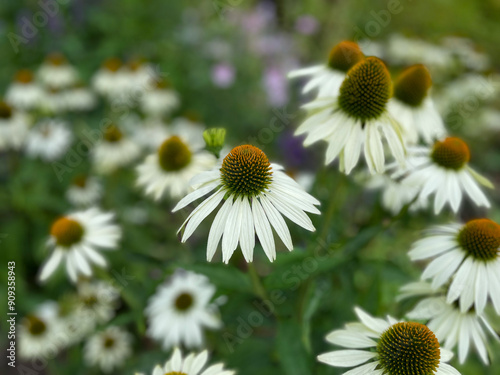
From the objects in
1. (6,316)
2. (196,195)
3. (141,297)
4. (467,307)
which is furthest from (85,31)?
(467,307)

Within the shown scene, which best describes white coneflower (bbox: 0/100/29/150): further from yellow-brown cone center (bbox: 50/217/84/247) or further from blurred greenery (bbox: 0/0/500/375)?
yellow-brown cone center (bbox: 50/217/84/247)

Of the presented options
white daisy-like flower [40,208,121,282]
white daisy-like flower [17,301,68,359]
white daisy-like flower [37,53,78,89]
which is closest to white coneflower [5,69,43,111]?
white daisy-like flower [37,53,78,89]

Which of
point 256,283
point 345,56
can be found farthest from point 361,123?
point 256,283

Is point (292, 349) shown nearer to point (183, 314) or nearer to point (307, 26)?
point (183, 314)

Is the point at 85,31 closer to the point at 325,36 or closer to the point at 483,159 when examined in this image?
the point at 325,36

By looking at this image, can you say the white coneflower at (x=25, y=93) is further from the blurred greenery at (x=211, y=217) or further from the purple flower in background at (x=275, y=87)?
the purple flower in background at (x=275, y=87)

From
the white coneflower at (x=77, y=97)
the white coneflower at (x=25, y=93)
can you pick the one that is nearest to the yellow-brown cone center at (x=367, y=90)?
the white coneflower at (x=77, y=97)
